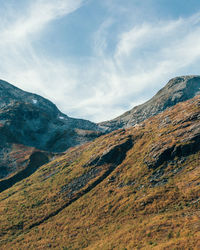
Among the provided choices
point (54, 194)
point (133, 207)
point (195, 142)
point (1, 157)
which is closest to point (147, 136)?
point (195, 142)

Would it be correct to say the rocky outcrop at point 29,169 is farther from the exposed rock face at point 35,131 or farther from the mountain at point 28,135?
the exposed rock face at point 35,131

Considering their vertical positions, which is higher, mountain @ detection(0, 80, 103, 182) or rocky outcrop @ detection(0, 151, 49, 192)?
mountain @ detection(0, 80, 103, 182)

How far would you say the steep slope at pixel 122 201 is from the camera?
93.5 feet

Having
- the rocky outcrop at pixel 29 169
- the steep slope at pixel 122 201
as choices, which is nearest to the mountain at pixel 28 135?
the rocky outcrop at pixel 29 169

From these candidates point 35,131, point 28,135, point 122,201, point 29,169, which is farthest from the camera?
point 35,131

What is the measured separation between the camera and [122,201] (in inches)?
1631

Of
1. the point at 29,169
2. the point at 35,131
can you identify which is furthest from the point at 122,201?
the point at 35,131

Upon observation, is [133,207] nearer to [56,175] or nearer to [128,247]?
[128,247]

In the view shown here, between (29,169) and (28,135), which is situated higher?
(28,135)

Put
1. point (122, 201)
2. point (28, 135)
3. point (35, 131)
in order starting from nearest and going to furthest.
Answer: point (122, 201)
point (28, 135)
point (35, 131)

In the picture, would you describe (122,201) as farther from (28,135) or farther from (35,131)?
(35,131)

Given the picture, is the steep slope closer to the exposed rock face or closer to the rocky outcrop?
the rocky outcrop

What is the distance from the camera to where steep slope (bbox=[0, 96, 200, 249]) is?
28.5 m

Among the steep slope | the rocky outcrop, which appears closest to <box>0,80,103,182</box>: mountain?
the rocky outcrop
